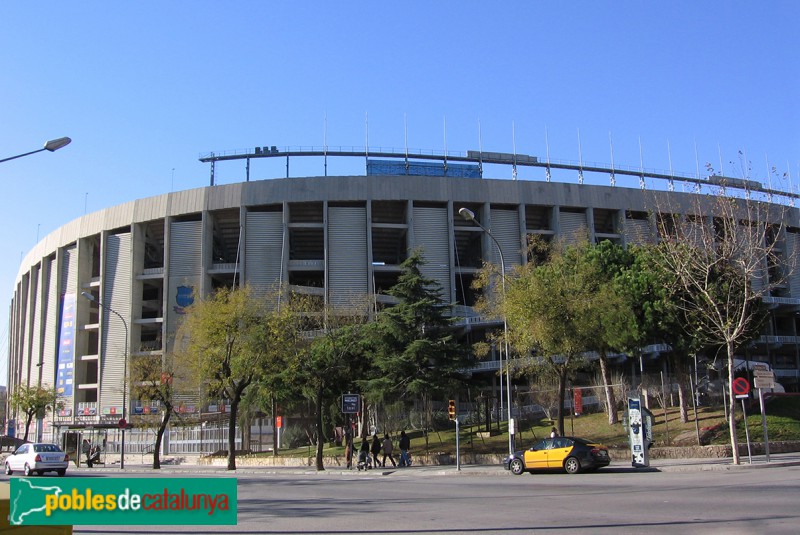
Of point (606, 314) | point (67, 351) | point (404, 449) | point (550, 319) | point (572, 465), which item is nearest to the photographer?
point (572, 465)

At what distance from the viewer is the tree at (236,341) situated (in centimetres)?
3506

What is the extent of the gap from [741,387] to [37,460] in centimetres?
2717

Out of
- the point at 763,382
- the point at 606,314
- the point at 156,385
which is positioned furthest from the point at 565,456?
the point at 156,385

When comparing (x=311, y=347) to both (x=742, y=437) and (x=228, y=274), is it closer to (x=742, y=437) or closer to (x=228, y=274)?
(x=742, y=437)

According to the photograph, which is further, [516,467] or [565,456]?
[516,467]

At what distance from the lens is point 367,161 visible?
70.8 m

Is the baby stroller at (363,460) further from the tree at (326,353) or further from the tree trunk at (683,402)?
the tree trunk at (683,402)

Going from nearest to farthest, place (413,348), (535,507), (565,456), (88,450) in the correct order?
(535,507)
(565,456)
(413,348)
(88,450)

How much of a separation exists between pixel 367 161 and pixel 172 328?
24.4 m

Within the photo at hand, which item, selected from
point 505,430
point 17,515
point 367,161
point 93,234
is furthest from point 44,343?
point 17,515

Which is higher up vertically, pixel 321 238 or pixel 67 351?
pixel 321 238

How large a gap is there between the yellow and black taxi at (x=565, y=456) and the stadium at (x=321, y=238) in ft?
125

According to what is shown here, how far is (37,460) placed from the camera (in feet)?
95.7

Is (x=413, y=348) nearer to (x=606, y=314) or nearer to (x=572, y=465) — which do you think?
(x=606, y=314)
